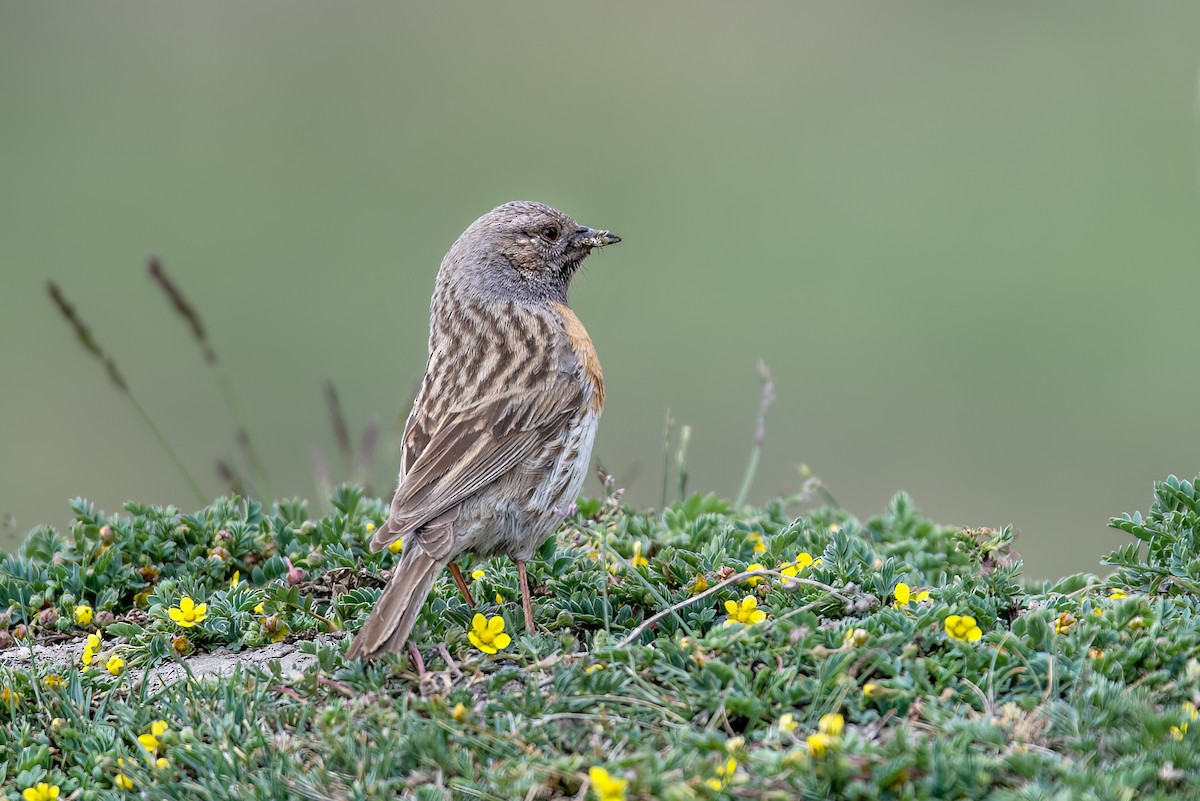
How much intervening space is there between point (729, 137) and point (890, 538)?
1404 centimetres

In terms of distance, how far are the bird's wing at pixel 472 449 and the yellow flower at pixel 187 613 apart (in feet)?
2.61

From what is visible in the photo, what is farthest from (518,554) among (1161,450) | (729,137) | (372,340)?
(729,137)

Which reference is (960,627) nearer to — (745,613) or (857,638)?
(857,638)

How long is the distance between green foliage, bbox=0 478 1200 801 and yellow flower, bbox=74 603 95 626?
85 millimetres

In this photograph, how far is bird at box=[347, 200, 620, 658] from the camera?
209 inches

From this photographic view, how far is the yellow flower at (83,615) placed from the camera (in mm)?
5773

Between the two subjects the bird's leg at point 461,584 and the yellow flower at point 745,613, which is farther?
the bird's leg at point 461,584

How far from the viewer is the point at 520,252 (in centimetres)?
699

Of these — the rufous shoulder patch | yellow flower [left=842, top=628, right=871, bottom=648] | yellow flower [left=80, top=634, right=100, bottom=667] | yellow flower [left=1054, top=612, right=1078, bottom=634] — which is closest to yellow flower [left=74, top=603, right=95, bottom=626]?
yellow flower [left=80, top=634, right=100, bottom=667]

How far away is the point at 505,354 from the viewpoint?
6.32m

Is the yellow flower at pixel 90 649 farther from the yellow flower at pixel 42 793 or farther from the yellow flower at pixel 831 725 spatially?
the yellow flower at pixel 831 725

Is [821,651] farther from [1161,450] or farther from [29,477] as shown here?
[29,477]

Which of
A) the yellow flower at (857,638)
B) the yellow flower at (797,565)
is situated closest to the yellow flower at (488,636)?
the yellow flower at (797,565)

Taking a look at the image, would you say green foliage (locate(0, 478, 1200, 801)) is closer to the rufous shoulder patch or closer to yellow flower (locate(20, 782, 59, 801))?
yellow flower (locate(20, 782, 59, 801))
